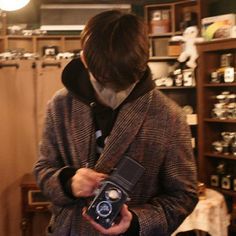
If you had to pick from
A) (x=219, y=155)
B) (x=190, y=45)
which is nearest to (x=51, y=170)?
(x=219, y=155)

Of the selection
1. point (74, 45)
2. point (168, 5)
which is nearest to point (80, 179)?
point (168, 5)

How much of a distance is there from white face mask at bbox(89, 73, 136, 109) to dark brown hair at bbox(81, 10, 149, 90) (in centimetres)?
4

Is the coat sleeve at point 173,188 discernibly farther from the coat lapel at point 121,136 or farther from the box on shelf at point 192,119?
the box on shelf at point 192,119

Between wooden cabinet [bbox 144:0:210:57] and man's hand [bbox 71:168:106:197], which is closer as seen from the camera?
man's hand [bbox 71:168:106:197]

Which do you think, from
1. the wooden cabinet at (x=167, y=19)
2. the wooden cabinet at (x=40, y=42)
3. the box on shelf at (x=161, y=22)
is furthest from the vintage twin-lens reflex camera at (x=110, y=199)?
the wooden cabinet at (x=40, y=42)

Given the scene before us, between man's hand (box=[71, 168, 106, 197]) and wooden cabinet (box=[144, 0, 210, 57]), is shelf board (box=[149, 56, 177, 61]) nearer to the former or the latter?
wooden cabinet (box=[144, 0, 210, 57])

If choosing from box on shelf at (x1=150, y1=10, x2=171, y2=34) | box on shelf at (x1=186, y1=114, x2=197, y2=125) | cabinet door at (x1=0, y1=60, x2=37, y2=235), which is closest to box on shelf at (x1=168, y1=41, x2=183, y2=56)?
box on shelf at (x1=150, y1=10, x2=171, y2=34)

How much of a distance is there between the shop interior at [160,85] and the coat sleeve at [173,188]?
180cm

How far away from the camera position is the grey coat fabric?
2.76ft

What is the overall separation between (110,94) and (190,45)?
9.68ft

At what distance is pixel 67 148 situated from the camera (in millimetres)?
895

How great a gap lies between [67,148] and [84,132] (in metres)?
0.06

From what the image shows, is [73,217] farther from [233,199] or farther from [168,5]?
[168,5]

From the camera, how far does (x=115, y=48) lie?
2.49 ft
